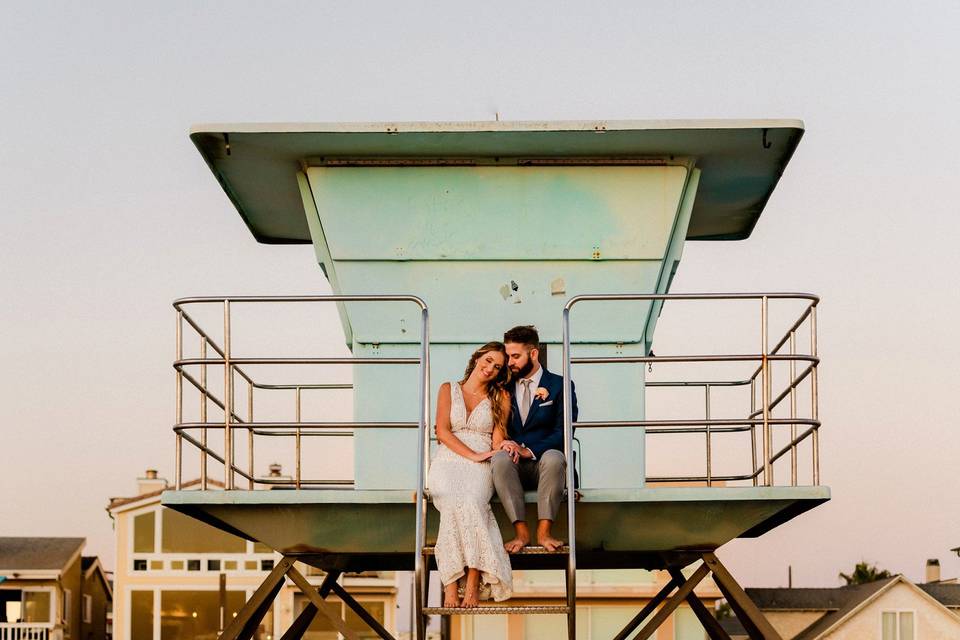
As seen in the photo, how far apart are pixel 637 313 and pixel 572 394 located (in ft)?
5.20

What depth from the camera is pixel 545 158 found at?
35.3ft

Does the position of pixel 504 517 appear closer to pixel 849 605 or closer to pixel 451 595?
pixel 451 595

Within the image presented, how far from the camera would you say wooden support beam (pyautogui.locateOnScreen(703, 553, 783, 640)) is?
10031 millimetres

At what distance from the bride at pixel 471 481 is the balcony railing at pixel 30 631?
141 feet

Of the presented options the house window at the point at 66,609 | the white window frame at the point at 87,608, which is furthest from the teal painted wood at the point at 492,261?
the white window frame at the point at 87,608

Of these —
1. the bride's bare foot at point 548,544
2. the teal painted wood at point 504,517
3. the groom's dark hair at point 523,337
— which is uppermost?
the groom's dark hair at point 523,337

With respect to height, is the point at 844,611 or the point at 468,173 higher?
the point at 468,173

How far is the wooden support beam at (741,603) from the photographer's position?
10031mm

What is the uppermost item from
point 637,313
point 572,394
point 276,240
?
point 276,240

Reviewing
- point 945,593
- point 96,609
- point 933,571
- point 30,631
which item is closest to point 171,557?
point 30,631

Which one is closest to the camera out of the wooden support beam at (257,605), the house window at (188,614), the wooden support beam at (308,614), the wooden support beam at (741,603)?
the wooden support beam at (741,603)

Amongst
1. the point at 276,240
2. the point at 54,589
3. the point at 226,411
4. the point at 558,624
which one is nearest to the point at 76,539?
the point at 54,589

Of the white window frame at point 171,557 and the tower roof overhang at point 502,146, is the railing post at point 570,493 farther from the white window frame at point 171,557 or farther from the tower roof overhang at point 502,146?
the white window frame at point 171,557

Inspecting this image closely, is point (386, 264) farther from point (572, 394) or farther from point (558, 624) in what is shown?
point (558, 624)
